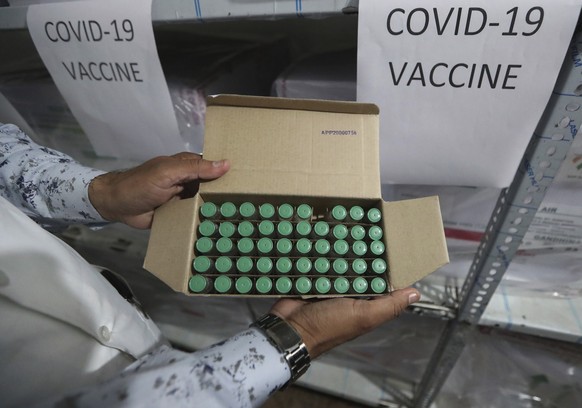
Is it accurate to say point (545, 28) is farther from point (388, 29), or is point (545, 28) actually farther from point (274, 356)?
point (274, 356)

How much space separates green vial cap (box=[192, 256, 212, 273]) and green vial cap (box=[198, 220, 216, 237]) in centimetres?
4

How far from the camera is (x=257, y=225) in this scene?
47 cm

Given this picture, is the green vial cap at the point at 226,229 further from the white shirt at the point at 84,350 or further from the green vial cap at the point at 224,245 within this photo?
the white shirt at the point at 84,350

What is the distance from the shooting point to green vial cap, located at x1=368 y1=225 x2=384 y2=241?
456mm

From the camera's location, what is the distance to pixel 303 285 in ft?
1.39

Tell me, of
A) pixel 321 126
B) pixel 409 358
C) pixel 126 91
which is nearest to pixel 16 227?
pixel 126 91

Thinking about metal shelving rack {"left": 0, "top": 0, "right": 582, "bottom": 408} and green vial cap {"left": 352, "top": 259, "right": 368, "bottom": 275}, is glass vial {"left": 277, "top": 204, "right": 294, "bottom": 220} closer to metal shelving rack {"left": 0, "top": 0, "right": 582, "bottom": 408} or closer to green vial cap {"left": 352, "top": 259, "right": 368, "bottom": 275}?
green vial cap {"left": 352, "top": 259, "right": 368, "bottom": 275}

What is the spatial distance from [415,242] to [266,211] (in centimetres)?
21

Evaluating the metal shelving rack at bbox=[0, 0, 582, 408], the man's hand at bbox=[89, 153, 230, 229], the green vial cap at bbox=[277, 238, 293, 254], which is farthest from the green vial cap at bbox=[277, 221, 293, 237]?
the metal shelving rack at bbox=[0, 0, 582, 408]

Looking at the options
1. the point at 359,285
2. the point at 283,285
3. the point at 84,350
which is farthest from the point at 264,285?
the point at 84,350

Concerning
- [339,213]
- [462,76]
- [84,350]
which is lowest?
[84,350]

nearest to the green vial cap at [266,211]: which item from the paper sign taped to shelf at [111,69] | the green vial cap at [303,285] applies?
the green vial cap at [303,285]

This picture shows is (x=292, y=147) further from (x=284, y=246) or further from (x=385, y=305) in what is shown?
(x=385, y=305)

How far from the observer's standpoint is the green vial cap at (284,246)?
1.46 feet
